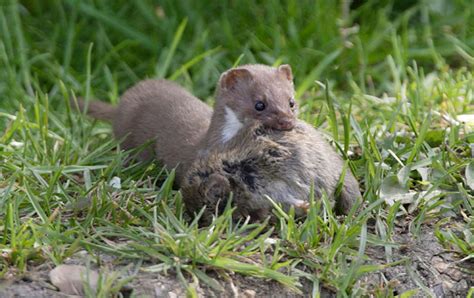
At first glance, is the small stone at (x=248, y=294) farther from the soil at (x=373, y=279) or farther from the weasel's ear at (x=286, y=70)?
the weasel's ear at (x=286, y=70)

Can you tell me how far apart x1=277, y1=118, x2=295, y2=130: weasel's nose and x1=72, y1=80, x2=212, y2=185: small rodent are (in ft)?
2.24

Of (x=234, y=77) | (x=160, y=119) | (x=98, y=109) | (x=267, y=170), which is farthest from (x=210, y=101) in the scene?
(x=267, y=170)

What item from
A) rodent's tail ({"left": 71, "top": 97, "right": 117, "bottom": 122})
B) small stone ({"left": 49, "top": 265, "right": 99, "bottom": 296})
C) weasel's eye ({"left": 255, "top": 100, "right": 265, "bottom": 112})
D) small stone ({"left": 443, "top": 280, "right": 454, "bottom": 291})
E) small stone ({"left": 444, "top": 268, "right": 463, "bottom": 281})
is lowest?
small stone ({"left": 443, "top": 280, "right": 454, "bottom": 291})

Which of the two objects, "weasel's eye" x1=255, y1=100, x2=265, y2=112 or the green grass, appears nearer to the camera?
the green grass

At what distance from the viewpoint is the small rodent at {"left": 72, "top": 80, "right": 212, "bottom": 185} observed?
212 inches

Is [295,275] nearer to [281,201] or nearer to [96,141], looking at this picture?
[281,201]

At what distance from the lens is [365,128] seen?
5414 millimetres

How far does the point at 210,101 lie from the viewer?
6.56 meters

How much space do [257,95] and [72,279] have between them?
1631 millimetres

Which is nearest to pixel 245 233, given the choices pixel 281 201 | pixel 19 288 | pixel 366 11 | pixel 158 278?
pixel 281 201

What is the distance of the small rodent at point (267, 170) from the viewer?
4.39 metres

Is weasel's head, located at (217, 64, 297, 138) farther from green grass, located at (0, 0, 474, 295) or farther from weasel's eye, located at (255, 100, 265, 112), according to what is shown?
green grass, located at (0, 0, 474, 295)

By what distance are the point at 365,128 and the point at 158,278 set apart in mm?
1935

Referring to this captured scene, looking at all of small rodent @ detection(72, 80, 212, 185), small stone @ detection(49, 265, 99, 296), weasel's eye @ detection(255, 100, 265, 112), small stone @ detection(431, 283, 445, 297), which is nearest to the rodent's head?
weasel's eye @ detection(255, 100, 265, 112)
